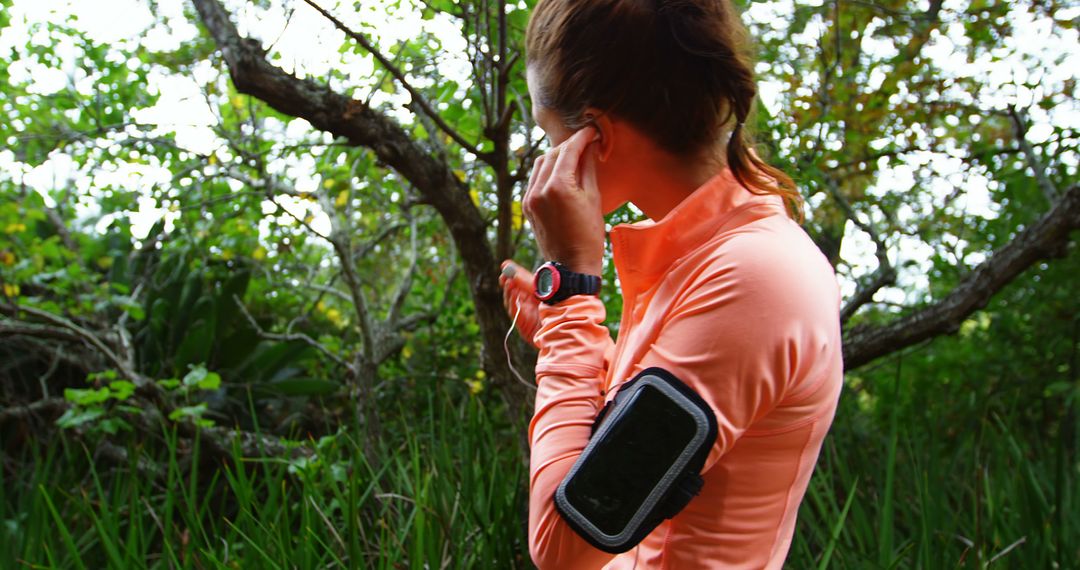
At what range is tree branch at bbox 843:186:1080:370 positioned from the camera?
3012 millimetres

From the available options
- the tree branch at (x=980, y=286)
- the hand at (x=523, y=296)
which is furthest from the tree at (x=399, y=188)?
the hand at (x=523, y=296)

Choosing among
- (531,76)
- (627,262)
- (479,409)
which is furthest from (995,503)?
(531,76)

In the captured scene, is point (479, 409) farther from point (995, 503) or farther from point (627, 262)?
point (627, 262)

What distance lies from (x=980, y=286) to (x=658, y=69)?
8.15 feet

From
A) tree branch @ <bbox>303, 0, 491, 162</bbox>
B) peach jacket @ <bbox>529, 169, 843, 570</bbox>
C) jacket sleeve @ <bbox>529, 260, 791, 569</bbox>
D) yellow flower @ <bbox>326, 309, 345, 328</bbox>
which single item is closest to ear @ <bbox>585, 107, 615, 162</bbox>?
peach jacket @ <bbox>529, 169, 843, 570</bbox>

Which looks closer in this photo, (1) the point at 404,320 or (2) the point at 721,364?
(2) the point at 721,364

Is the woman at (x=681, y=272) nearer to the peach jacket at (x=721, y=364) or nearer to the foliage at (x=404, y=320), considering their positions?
the peach jacket at (x=721, y=364)

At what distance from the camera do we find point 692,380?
0.93 m

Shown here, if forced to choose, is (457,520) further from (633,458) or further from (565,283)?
(633,458)

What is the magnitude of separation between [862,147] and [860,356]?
103cm

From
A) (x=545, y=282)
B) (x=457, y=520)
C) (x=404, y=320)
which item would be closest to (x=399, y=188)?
(x=404, y=320)

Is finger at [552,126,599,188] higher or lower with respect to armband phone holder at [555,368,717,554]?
higher

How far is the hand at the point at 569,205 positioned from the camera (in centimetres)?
111

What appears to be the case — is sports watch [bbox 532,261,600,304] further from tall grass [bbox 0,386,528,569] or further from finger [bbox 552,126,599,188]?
tall grass [bbox 0,386,528,569]
